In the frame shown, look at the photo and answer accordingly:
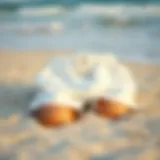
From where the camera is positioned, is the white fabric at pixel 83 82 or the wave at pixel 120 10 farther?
the wave at pixel 120 10

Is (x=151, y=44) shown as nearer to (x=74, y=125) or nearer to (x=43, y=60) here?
(x=43, y=60)

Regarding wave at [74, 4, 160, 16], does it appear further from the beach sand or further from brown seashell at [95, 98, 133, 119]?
brown seashell at [95, 98, 133, 119]

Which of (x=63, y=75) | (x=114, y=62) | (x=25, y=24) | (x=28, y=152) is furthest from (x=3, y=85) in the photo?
(x=25, y=24)

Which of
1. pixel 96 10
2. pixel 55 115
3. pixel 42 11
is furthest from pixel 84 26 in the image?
pixel 55 115

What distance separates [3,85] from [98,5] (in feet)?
3.51

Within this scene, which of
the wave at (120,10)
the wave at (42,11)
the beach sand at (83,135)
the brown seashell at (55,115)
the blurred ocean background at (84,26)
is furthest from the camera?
the wave at (42,11)

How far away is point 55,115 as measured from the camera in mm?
1119

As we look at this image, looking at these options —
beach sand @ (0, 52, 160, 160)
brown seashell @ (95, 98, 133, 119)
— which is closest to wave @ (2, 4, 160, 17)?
beach sand @ (0, 52, 160, 160)

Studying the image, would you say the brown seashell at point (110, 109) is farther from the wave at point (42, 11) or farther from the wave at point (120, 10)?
the wave at point (42, 11)

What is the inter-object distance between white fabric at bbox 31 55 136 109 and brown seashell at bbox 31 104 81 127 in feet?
0.06

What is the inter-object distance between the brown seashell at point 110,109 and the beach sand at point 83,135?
3 cm

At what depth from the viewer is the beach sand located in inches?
37.2

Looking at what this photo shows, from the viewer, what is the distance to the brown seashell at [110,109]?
1174 mm

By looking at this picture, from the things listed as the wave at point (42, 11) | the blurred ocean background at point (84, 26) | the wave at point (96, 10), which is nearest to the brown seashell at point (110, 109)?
the blurred ocean background at point (84, 26)
